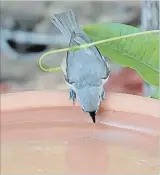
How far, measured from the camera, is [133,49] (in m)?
0.89

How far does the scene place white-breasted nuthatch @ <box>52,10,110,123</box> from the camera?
0.91m

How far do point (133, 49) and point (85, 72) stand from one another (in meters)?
0.10

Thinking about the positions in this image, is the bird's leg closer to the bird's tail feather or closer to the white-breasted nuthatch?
the white-breasted nuthatch

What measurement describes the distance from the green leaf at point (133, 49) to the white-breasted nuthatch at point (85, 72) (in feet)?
0.08

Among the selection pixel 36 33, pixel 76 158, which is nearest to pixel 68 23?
pixel 76 158

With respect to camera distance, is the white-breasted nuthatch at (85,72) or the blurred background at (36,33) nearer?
the white-breasted nuthatch at (85,72)

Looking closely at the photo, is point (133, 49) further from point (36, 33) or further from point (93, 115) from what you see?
point (36, 33)

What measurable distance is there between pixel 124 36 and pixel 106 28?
80 mm

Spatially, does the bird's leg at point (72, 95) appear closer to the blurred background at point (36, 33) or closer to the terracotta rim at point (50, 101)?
the terracotta rim at point (50, 101)

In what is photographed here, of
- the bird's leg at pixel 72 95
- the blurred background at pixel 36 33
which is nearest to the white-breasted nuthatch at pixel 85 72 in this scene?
the bird's leg at pixel 72 95

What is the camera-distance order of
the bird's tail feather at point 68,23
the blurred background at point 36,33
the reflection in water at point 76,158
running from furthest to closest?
the blurred background at point 36,33 → the bird's tail feather at point 68,23 → the reflection in water at point 76,158

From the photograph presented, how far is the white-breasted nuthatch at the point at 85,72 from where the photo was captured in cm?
91

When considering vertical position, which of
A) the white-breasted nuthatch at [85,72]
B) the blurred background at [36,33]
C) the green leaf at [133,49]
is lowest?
the blurred background at [36,33]

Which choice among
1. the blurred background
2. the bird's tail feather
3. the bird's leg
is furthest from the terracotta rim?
the blurred background
